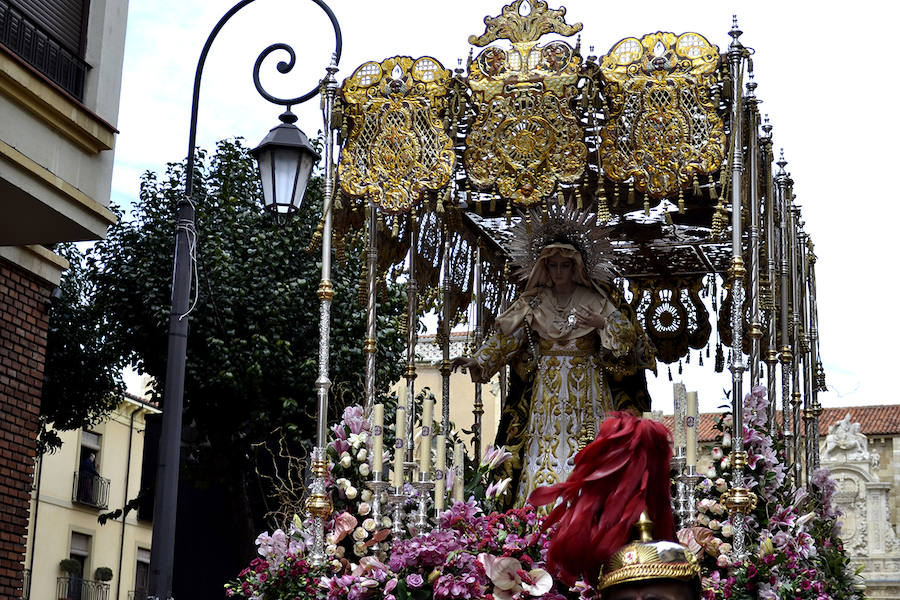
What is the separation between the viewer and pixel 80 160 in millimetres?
10469

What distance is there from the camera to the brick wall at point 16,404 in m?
12.1

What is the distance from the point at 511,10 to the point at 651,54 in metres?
1.07

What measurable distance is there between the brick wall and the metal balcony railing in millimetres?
2203

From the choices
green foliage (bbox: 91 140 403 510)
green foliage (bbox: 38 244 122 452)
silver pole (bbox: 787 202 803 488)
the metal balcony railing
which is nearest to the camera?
A: the metal balcony railing

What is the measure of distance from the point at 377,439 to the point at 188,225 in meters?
2.04

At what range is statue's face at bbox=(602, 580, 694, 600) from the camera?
4824 mm

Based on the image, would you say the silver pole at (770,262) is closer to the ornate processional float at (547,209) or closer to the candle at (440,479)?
the ornate processional float at (547,209)

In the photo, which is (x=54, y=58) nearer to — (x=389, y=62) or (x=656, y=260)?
(x=389, y=62)

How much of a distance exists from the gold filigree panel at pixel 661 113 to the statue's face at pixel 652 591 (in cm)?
385

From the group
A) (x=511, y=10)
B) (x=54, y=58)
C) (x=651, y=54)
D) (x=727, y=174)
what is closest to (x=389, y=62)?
(x=511, y=10)

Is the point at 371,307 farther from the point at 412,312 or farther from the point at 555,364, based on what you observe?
the point at 555,364

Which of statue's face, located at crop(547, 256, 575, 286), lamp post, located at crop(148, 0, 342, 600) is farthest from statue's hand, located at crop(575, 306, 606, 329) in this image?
lamp post, located at crop(148, 0, 342, 600)

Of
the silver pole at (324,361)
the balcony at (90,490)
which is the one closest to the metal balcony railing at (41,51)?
the silver pole at (324,361)

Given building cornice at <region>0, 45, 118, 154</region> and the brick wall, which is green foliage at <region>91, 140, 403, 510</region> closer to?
the brick wall
